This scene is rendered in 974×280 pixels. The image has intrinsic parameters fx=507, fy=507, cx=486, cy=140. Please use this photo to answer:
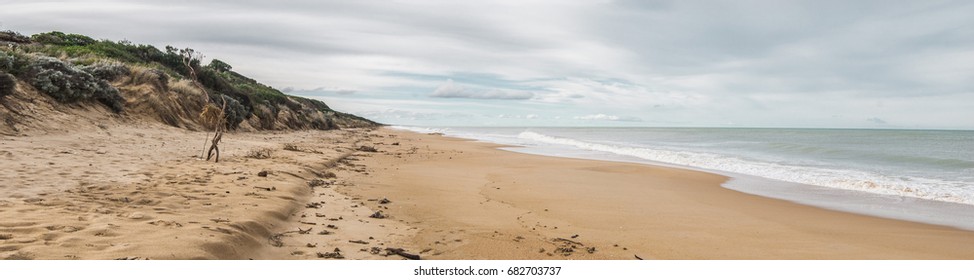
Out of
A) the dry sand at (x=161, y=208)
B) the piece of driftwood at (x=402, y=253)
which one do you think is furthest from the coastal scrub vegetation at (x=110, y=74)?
the piece of driftwood at (x=402, y=253)

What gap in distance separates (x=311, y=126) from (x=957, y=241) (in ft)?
118

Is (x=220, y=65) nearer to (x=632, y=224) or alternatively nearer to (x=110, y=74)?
(x=110, y=74)

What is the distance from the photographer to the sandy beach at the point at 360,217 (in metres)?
4.25

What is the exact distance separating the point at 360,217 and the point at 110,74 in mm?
16345

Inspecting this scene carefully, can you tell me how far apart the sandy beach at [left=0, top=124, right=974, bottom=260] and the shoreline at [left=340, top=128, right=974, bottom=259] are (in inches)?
1.1

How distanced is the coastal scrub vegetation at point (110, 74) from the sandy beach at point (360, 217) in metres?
3.00

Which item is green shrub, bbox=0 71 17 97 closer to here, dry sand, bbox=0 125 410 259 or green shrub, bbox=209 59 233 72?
dry sand, bbox=0 125 410 259

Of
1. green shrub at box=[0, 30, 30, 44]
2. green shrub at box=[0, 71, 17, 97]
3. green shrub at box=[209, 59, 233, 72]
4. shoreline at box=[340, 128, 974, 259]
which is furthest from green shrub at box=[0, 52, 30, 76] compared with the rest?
green shrub at box=[209, 59, 233, 72]

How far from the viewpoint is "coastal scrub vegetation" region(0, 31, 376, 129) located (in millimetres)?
12812

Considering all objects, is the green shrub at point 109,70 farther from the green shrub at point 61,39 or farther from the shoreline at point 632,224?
Answer: the shoreline at point 632,224

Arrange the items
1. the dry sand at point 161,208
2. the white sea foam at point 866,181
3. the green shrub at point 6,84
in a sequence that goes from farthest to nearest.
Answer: the green shrub at point 6,84, the white sea foam at point 866,181, the dry sand at point 161,208

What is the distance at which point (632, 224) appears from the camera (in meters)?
6.32

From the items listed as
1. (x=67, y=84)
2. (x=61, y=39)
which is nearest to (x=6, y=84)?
(x=67, y=84)

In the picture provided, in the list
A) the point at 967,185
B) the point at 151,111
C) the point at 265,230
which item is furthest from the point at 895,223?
the point at 151,111
